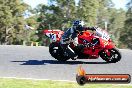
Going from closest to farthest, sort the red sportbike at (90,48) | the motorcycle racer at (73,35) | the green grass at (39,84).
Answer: the green grass at (39,84)
the red sportbike at (90,48)
the motorcycle racer at (73,35)

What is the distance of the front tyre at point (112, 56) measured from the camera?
13898 millimetres

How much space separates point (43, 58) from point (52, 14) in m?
51.4

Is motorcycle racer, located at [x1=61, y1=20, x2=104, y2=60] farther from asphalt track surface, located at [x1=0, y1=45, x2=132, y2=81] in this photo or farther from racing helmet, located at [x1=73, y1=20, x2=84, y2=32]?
asphalt track surface, located at [x1=0, y1=45, x2=132, y2=81]

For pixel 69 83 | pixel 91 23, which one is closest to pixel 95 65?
pixel 69 83

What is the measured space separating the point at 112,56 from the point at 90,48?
34.3 inches

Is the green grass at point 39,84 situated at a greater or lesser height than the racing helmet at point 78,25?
lesser

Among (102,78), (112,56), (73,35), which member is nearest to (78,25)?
(73,35)

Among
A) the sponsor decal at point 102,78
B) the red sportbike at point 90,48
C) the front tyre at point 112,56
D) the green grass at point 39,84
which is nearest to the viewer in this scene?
the sponsor decal at point 102,78

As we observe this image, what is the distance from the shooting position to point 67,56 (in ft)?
Result: 48.0

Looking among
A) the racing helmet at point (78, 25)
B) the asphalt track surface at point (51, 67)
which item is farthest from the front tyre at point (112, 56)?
the racing helmet at point (78, 25)

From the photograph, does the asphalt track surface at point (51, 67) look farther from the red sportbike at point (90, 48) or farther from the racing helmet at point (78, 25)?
the racing helmet at point (78, 25)

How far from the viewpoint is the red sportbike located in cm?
1402

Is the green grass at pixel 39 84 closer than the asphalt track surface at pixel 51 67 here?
Yes

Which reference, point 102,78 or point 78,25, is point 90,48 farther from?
point 102,78
